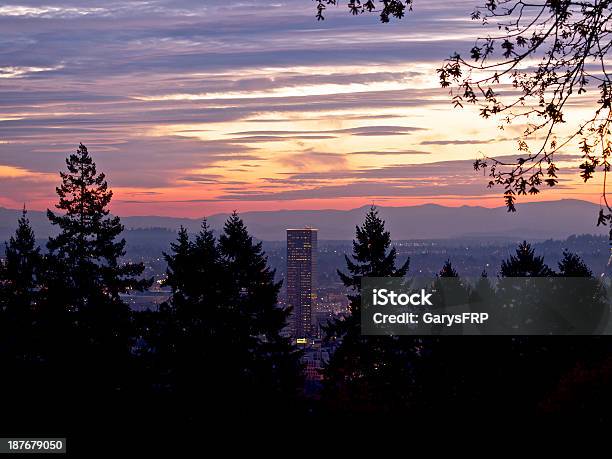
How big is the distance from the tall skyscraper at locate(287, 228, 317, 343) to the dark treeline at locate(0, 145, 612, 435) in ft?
324

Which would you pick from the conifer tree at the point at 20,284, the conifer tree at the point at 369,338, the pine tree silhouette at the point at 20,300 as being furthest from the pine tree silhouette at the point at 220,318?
Answer: the conifer tree at the point at 20,284

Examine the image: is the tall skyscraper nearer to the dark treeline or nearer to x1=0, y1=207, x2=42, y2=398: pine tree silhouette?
x1=0, y1=207, x2=42, y2=398: pine tree silhouette

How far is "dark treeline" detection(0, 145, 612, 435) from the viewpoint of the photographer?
17252mm

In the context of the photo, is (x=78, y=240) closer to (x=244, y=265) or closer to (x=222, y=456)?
(x=244, y=265)

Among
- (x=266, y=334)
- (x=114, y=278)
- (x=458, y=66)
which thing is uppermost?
(x=458, y=66)

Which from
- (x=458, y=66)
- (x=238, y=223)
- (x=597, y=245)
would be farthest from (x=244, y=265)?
(x=597, y=245)

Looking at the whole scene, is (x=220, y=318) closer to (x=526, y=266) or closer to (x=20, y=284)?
(x=20, y=284)

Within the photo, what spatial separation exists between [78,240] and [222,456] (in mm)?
32869

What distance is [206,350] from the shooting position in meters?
35.9

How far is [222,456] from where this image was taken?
1345 cm

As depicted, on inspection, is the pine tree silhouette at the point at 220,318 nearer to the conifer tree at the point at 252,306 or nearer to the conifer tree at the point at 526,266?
the conifer tree at the point at 252,306

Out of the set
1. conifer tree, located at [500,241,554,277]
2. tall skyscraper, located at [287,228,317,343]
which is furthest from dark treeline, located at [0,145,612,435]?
tall skyscraper, located at [287,228,317,343]

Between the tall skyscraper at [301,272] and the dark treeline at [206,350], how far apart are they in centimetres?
9878

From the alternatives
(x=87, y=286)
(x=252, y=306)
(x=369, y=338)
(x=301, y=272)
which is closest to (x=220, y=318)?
(x=252, y=306)
